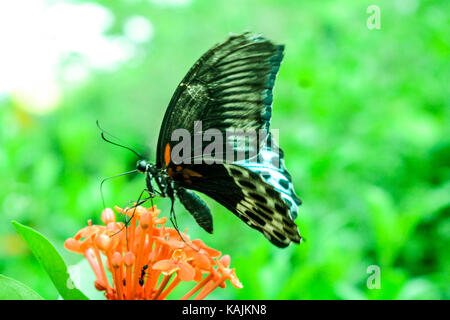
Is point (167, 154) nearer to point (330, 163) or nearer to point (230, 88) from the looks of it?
point (230, 88)

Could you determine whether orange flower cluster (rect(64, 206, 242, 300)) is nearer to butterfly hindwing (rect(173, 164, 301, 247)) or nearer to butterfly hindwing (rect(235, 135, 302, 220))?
butterfly hindwing (rect(173, 164, 301, 247))

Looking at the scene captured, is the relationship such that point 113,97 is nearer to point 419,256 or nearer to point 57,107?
point 57,107

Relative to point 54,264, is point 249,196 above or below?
above

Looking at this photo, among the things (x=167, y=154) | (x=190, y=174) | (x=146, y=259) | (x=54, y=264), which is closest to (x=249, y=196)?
(x=190, y=174)

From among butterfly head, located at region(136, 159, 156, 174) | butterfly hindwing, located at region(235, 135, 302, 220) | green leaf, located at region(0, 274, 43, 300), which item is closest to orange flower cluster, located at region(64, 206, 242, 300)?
green leaf, located at region(0, 274, 43, 300)

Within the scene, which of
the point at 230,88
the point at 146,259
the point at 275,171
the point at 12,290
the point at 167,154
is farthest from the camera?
the point at 275,171

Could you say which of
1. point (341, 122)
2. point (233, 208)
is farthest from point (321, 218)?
point (233, 208)
